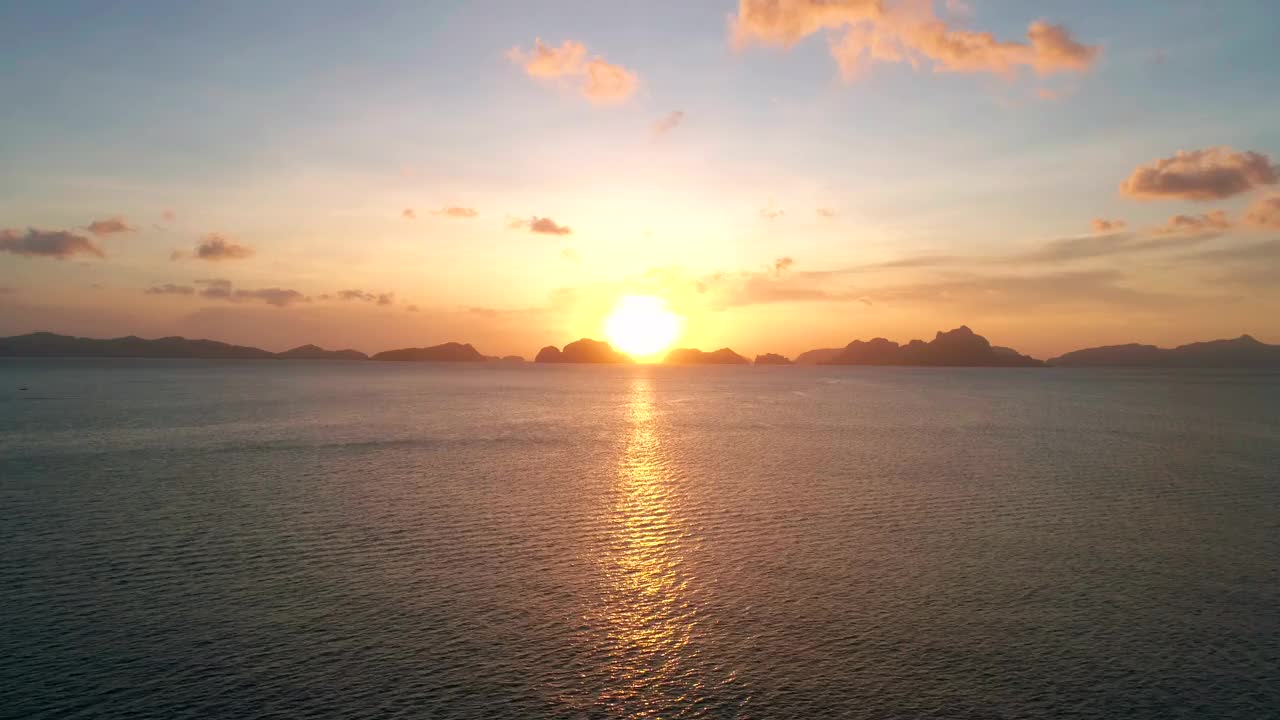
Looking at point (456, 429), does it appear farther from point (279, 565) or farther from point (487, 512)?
point (279, 565)

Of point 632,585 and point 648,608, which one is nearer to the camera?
point 648,608

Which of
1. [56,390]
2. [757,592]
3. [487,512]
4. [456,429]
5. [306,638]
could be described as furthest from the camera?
[56,390]

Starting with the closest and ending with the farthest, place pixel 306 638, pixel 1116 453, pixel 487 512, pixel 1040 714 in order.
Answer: pixel 1040 714
pixel 306 638
pixel 487 512
pixel 1116 453

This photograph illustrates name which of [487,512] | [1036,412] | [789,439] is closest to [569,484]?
[487,512]
